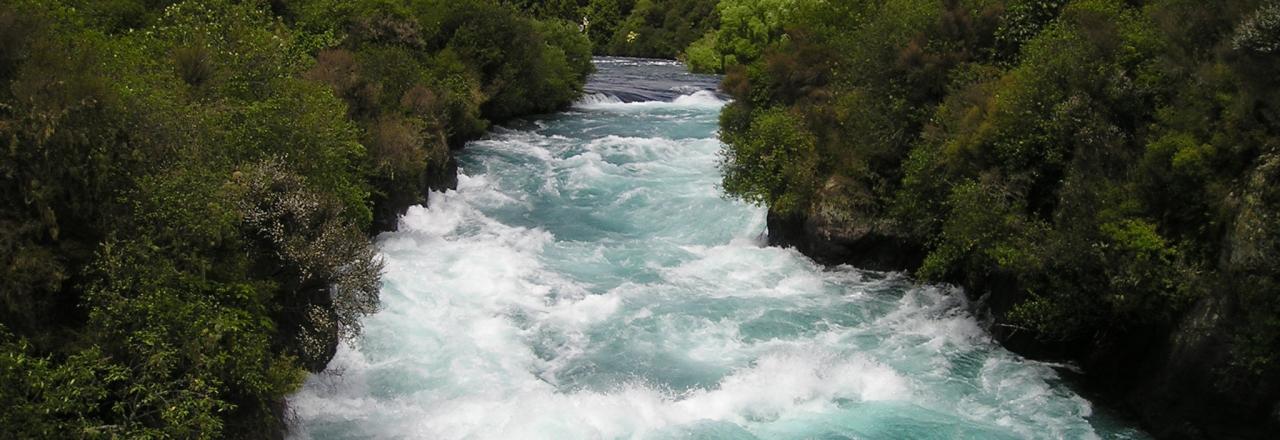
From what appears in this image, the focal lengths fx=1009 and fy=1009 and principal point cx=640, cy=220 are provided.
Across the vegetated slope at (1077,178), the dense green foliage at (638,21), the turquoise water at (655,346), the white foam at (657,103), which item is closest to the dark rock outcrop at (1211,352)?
the vegetated slope at (1077,178)

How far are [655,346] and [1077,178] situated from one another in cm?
790

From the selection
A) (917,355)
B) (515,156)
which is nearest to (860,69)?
(917,355)

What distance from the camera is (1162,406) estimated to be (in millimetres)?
14695

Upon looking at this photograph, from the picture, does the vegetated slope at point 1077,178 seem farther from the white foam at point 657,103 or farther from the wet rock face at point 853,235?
the white foam at point 657,103

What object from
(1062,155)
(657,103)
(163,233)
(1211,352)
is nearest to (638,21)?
(657,103)

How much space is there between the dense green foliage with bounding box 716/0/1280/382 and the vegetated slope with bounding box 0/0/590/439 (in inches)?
423

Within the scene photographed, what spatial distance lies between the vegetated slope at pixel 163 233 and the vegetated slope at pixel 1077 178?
419 inches

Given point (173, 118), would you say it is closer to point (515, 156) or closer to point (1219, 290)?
point (1219, 290)

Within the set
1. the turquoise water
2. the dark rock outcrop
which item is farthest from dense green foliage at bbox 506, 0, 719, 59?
the dark rock outcrop

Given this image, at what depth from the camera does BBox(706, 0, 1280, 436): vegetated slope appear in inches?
531

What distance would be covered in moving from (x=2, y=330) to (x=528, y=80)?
3507 cm

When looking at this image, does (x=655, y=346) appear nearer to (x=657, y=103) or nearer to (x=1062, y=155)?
(x=1062, y=155)

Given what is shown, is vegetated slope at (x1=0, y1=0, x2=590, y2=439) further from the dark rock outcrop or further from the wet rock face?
the dark rock outcrop

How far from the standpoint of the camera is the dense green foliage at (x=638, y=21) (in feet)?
298
